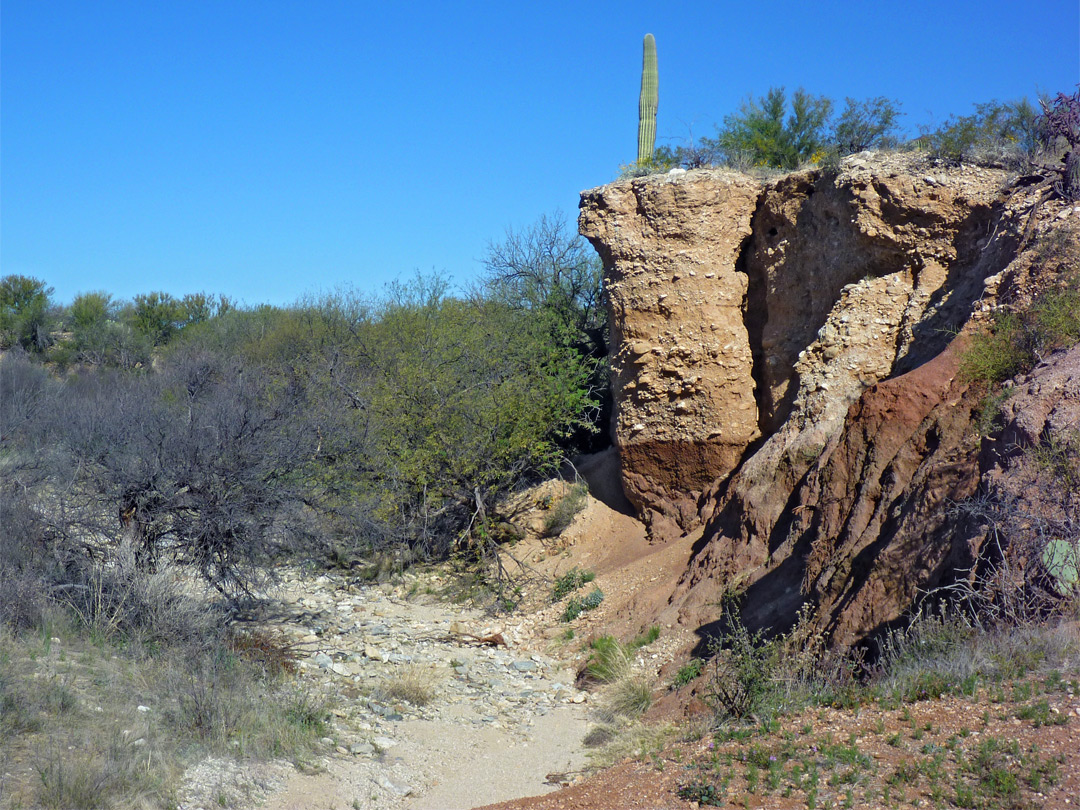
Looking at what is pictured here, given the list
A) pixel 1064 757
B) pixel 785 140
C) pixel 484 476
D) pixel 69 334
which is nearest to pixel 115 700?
pixel 1064 757

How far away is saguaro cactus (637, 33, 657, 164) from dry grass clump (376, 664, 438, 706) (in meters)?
9.48

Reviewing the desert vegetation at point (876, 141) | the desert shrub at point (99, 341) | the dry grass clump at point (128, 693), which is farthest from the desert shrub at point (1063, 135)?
the desert shrub at point (99, 341)

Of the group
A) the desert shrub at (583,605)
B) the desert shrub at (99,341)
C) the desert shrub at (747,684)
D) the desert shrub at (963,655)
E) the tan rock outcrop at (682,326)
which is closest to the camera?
the desert shrub at (963,655)

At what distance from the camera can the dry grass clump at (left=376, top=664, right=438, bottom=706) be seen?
9.05 meters

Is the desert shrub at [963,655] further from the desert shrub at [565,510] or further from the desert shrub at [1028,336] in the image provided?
the desert shrub at [565,510]

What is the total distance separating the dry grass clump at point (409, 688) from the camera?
9055 millimetres

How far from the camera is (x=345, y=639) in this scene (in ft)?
36.4

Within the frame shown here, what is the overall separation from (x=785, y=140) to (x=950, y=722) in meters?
10.9

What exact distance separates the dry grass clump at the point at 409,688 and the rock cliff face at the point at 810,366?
3.23 m

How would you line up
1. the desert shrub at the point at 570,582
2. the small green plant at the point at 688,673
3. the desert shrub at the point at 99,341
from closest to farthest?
the small green plant at the point at 688,673, the desert shrub at the point at 570,582, the desert shrub at the point at 99,341

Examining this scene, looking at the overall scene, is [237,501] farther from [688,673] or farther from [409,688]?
[688,673]

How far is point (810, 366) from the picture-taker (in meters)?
11.2

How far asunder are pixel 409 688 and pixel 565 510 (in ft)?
19.7

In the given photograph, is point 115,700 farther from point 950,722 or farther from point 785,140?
point 785,140
